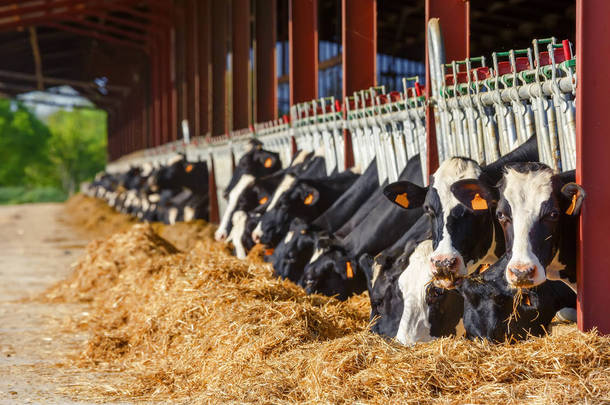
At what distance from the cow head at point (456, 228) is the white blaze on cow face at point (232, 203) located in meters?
5.52

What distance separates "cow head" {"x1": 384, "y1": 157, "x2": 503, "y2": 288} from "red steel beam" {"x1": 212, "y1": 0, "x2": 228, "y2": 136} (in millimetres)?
13636

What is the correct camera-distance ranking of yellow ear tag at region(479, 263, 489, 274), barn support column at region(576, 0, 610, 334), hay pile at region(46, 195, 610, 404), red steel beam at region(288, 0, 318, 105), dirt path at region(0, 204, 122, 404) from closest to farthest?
hay pile at region(46, 195, 610, 404)
barn support column at region(576, 0, 610, 334)
yellow ear tag at region(479, 263, 489, 274)
dirt path at region(0, 204, 122, 404)
red steel beam at region(288, 0, 318, 105)

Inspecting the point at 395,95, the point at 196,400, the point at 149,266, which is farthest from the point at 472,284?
the point at 149,266

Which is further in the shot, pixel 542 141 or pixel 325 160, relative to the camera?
pixel 325 160

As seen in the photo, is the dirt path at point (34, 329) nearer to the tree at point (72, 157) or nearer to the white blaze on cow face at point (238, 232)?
the white blaze on cow face at point (238, 232)

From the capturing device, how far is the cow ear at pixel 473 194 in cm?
432

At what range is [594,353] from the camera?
150 inches

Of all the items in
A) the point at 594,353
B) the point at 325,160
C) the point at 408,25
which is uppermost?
the point at 408,25

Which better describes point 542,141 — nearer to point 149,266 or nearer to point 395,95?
point 395,95

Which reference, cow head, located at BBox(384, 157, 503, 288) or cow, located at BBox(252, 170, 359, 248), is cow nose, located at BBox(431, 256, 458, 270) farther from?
cow, located at BBox(252, 170, 359, 248)

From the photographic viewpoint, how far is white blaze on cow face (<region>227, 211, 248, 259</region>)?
9.59 m

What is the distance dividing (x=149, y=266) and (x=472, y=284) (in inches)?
185

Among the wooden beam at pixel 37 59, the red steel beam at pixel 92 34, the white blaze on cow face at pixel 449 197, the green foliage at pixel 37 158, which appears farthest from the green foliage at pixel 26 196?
the white blaze on cow face at pixel 449 197

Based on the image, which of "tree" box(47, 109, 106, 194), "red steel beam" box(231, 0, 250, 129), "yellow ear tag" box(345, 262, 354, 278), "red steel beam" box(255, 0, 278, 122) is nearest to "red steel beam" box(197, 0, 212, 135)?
"red steel beam" box(231, 0, 250, 129)
